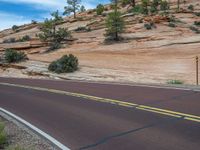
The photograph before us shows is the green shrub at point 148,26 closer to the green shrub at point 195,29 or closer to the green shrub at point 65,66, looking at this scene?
the green shrub at point 195,29

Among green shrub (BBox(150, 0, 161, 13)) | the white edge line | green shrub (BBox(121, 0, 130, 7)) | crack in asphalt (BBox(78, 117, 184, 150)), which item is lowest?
the white edge line

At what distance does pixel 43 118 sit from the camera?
477 inches

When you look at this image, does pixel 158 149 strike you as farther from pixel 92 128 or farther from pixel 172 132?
pixel 92 128

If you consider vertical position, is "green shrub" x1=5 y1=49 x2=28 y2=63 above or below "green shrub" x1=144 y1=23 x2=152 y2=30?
below

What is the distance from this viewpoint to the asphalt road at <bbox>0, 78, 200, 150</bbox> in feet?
27.1

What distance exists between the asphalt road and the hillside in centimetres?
1474

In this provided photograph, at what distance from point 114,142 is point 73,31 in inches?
2068

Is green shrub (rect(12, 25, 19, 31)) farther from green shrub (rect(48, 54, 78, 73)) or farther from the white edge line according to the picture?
the white edge line

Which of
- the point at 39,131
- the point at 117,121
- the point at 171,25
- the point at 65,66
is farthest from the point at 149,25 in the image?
the point at 39,131

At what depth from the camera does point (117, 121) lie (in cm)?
1059

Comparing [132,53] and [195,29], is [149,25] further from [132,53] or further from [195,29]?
[132,53]

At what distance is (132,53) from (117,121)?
34428mm

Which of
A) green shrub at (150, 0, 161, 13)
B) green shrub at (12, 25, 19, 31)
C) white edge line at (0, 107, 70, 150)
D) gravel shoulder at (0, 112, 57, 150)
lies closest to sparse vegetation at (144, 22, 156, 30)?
green shrub at (150, 0, 161, 13)

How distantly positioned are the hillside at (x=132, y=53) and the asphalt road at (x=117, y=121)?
1474cm
